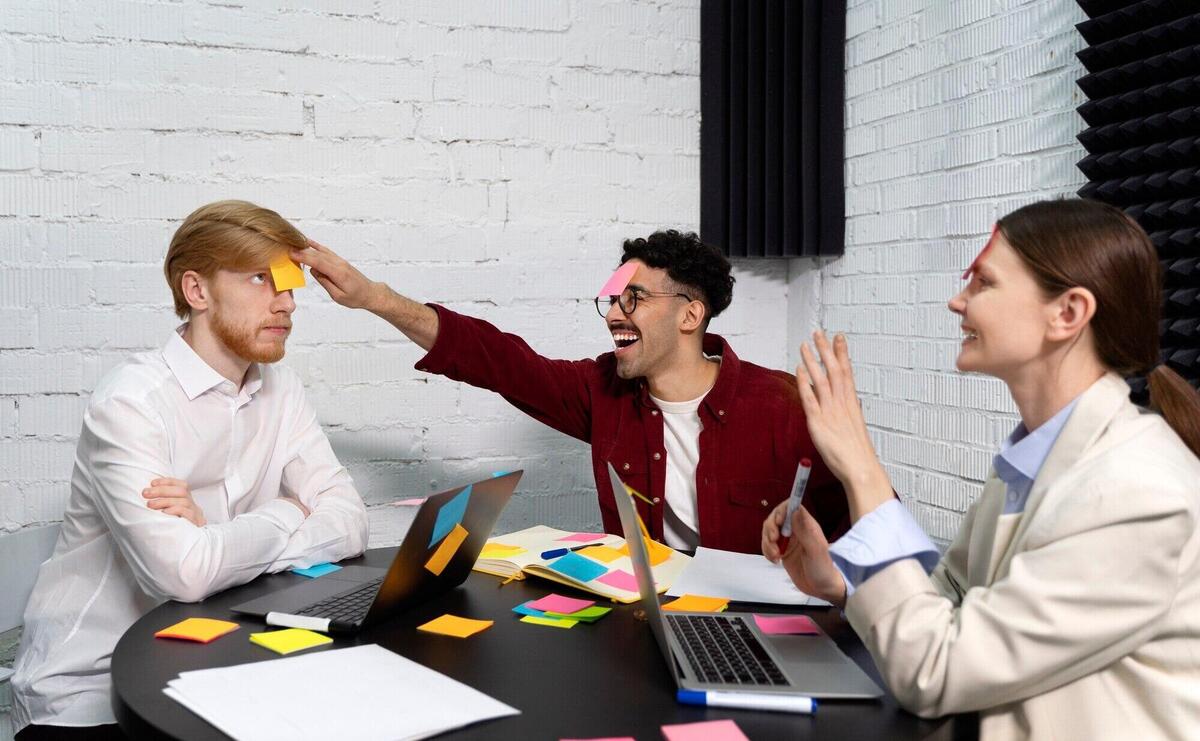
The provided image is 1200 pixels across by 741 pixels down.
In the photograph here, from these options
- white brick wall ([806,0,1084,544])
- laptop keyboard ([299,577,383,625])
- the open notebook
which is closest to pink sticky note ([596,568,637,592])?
the open notebook

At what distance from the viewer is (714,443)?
229 centimetres

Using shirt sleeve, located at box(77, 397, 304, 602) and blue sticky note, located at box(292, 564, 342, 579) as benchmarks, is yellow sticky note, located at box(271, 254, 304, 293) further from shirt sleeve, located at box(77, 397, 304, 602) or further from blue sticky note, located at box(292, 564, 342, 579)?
blue sticky note, located at box(292, 564, 342, 579)

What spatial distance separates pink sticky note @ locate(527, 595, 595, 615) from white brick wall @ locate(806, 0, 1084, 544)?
4.71 feet

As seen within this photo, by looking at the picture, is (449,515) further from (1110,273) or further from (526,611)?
(1110,273)

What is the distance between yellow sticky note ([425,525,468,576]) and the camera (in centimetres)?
161

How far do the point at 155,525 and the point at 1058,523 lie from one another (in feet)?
4.60

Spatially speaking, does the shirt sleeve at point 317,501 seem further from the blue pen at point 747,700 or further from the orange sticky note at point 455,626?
the blue pen at point 747,700

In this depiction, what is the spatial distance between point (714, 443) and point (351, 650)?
1.10 m

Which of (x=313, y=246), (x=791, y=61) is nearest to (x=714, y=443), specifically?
(x=313, y=246)

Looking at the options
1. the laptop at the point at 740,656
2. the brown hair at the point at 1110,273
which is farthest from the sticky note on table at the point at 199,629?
the brown hair at the point at 1110,273

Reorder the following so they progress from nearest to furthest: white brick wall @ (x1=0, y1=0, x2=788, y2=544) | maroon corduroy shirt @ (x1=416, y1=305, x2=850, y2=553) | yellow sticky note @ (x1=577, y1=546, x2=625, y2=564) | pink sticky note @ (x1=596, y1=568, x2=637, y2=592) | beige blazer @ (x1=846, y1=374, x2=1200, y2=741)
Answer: beige blazer @ (x1=846, y1=374, x2=1200, y2=741), pink sticky note @ (x1=596, y1=568, x2=637, y2=592), yellow sticky note @ (x1=577, y1=546, x2=625, y2=564), maroon corduroy shirt @ (x1=416, y1=305, x2=850, y2=553), white brick wall @ (x1=0, y1=0, x2=788, y2=544)

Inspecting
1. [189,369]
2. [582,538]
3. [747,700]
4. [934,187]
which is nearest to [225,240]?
[189,369]

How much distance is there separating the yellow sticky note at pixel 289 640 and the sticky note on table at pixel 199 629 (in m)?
0.05

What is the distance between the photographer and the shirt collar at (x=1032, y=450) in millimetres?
1300
